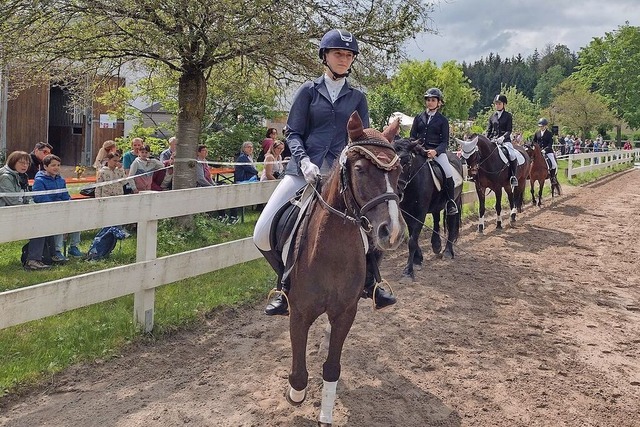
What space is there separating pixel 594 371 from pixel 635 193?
733 inches

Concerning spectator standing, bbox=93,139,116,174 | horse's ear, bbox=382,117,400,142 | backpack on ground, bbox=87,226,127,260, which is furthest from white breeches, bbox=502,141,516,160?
horse's ear, bbox=382,117,400,142

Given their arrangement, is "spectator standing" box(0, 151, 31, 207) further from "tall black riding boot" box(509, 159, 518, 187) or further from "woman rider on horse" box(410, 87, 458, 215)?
"tall black riding boot" box(509, 159, 518, 187)

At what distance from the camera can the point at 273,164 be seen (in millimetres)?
11938

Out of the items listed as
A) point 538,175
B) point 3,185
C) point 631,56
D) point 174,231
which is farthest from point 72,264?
point 631,56

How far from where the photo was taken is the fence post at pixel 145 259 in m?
5.30

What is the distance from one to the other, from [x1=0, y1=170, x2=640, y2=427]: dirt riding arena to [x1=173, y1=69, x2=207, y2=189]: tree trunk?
3.85 metres

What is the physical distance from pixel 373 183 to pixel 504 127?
10825 millimetres

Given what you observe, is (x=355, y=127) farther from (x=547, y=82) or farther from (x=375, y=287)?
(x=547, y=82)

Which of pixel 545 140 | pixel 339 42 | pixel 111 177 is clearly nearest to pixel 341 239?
pixel 339 42

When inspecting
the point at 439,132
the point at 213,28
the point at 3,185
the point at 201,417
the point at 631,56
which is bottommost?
the point at 201,417

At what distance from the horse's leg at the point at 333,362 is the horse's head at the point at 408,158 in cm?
385

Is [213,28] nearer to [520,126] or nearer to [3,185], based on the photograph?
[3,185]

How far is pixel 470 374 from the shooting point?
16.0 feet

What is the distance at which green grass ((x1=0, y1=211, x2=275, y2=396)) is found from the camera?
4.65 metres
